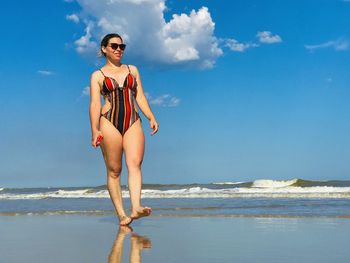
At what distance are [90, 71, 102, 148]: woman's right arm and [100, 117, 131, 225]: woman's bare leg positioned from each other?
0.09m

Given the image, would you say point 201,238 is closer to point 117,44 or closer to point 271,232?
point 271,232

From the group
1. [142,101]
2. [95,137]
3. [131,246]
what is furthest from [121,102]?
[131,246]

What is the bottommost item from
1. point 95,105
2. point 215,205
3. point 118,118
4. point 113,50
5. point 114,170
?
point 215,205

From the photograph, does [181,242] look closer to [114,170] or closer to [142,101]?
[114,170]

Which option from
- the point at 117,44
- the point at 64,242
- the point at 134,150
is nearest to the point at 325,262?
the point at 64,242

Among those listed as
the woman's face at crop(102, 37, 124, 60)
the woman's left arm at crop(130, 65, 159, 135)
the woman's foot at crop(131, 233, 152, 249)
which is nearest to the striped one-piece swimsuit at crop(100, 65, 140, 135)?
the woman's left arm at crop(130, 65, 159, 135)

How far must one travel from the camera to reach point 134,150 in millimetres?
4883

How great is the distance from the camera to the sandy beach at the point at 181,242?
316cm

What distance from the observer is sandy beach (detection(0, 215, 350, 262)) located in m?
3.16

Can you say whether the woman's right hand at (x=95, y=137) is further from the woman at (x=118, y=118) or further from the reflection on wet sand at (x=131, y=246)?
the reflection on wet sand at (x=131, y=246)

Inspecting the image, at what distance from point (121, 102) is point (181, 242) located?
1.75 meters

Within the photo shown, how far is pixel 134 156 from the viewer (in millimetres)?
4879

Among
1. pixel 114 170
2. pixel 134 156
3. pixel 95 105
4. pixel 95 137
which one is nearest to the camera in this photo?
pixel 95 137

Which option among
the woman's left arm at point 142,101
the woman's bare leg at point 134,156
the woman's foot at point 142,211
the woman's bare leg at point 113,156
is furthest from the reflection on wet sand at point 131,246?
the woman's left arm at point 142,101
